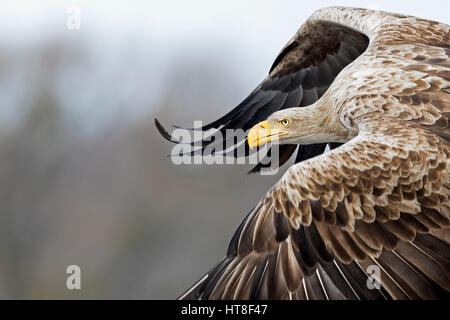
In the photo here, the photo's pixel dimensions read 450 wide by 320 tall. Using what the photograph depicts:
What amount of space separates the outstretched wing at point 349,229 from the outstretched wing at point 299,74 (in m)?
3.32

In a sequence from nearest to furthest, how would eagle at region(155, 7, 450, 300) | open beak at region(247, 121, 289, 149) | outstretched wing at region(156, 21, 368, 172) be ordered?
eagle at region(155, 7, 450, 300)
open beak at region(247, 121, 289, 149)
outstretched wing at region(156, 21, 368, 172)

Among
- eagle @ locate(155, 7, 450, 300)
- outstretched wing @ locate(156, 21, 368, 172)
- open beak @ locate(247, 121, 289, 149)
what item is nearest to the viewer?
eagle @ locate(155, 7, 450, 300)

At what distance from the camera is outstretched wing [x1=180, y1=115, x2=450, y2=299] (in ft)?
16.4

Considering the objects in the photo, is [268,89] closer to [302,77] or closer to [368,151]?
[302,77]

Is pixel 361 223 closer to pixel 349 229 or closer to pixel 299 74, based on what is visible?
pixel 349 229

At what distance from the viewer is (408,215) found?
16.8 feet

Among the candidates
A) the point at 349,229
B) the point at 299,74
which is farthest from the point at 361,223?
the point at 299,74

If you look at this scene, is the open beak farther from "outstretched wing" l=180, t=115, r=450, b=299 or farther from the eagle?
"outstretched wing" l=180, t=115, r=450, b=299

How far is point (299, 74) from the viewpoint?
28.8 ft

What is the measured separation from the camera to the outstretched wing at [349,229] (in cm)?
500

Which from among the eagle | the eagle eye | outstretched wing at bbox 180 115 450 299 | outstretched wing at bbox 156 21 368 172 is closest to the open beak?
the eagle eye

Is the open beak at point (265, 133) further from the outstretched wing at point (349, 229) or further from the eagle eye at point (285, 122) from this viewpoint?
the outstretched wing at point (349, 229)

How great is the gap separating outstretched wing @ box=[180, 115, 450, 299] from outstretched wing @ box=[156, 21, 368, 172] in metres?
3.32

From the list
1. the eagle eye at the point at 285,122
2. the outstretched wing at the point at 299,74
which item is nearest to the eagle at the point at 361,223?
the eagle eye at the point at 285,122
